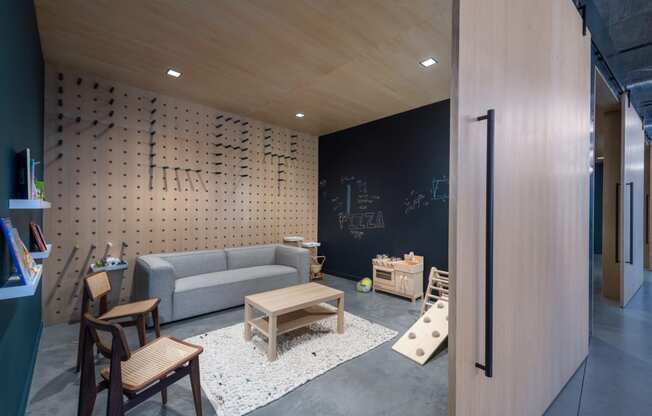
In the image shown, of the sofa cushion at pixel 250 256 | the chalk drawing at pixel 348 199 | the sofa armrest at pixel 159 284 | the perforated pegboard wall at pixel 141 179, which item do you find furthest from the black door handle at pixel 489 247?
the chalk drawing at pixel 348 199

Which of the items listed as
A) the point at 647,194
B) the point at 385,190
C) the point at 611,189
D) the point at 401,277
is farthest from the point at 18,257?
the point at 647,194

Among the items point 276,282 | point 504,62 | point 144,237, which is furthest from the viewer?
point 276,282

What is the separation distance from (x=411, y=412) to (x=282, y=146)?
464 centimetres

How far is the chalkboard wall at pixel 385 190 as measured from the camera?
13.9 feet

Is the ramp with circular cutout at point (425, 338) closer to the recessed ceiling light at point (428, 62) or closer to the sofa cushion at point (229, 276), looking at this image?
the sofa cushion at point (229, 276)

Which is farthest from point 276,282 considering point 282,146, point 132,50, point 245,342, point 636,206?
point 636,206

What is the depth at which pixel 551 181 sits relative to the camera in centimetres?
176

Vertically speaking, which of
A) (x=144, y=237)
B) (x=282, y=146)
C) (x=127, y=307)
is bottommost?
(x=127, y=307)

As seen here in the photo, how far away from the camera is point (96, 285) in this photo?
7.30 feet

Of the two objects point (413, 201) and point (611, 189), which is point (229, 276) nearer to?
point (413, 201)

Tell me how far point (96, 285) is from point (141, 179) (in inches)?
77.8

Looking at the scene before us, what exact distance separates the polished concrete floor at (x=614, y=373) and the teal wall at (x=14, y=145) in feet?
10.5

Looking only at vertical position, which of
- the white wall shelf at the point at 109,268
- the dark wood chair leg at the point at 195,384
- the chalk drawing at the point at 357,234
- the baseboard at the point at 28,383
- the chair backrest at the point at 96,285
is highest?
the chalk drawing at the point at 357,234

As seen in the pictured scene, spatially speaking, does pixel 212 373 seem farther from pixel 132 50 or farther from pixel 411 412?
pixel 132 50
